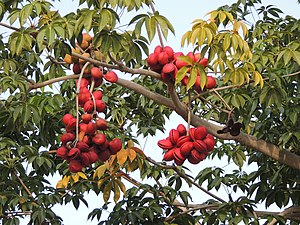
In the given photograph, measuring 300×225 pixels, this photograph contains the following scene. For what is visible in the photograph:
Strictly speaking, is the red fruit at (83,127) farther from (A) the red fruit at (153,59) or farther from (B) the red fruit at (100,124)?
(A) the red fruit at (153,59)

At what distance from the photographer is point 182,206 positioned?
18.1 feet

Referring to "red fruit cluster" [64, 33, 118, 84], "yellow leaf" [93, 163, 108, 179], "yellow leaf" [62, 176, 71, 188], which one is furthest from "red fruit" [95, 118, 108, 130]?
"yellow leaf" [62, 176, 71, 188]

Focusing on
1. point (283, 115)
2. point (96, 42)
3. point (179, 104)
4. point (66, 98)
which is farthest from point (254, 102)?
point (66, 98)

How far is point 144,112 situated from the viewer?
21.0 feet

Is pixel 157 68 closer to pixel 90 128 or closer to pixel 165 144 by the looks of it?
pixel 165 144

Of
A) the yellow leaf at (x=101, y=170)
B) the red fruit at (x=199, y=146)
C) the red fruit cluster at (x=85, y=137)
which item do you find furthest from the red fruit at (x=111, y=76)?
the yellow leaf at (x=101, y=170)

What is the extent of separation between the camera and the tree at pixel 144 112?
11.1 ft

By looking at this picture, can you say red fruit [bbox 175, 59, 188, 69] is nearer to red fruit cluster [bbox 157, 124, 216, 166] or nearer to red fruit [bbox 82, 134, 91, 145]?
red fruit cluster [bbox 157, 124, 216, 166]

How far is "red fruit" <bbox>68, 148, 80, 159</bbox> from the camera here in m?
3.13

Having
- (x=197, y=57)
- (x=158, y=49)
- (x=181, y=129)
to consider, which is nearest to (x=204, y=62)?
(x=197, y=57)

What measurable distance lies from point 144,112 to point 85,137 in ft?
10.6

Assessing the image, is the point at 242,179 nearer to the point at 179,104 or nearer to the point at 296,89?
the point at 296,89

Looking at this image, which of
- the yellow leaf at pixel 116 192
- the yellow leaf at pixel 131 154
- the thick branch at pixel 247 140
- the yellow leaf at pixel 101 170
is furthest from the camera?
the yellow leaf at pixel 101 170

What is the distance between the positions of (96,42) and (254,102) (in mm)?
1489
